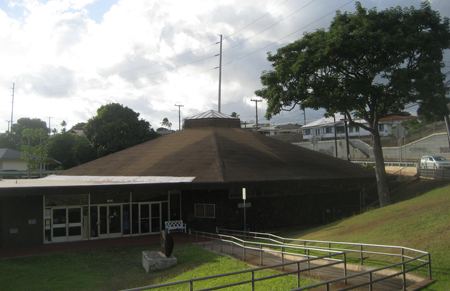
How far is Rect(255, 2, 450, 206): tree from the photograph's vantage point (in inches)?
963

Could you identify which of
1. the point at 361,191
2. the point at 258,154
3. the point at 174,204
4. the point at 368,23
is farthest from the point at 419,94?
the point at 174,204

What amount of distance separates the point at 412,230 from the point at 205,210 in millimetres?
13777

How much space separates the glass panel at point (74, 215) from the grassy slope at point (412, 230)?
43.6 ft

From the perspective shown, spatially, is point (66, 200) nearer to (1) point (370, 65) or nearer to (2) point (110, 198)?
(2) point (110, 198)

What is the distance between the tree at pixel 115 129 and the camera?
186 feet

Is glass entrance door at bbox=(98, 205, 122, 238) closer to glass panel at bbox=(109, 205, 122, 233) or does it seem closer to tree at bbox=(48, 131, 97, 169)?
glass panel at bbox=(109, 205, 122, 233)

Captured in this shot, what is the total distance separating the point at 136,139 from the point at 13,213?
124 feet

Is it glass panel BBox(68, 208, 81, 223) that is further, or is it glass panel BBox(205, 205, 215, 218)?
glass panel BBox(205, 205, 215, 218)

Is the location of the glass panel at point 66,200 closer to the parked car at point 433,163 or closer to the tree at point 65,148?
the parked car at point 433,163

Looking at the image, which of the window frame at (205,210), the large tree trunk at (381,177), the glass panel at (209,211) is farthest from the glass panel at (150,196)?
the large tree trunk at (381,177)

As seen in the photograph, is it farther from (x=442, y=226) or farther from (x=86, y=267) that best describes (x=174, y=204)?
(x=442, y=226)

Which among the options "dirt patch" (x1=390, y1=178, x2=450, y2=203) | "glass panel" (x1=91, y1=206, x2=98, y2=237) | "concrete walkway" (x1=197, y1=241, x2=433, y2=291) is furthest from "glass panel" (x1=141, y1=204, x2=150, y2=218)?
"dirt patch" (x1=390, y1=178, x2=450, y2=203)

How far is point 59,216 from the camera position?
2319cm

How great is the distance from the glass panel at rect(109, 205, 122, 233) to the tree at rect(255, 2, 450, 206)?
13623 mm
